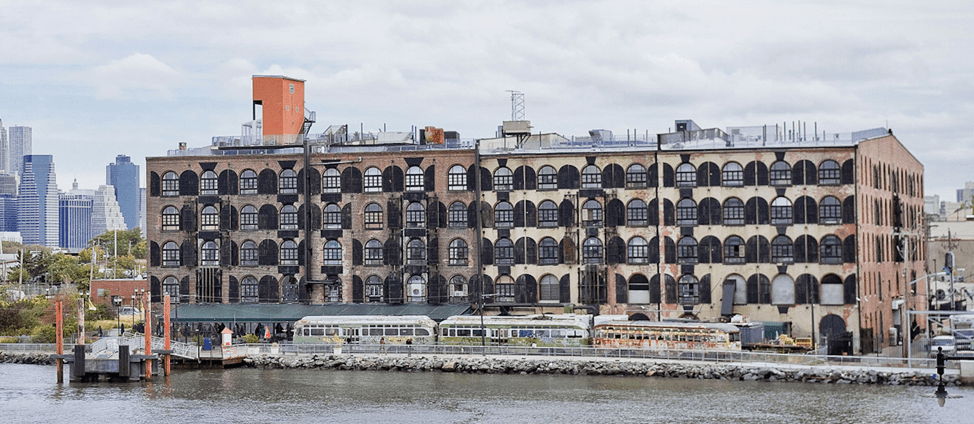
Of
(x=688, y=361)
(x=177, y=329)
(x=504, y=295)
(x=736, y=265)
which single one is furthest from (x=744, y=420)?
(x=177, y=329)

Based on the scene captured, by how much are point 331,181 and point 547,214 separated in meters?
19.9

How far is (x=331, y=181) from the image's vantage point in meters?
113

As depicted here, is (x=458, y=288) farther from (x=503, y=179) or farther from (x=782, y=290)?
(x=782, y=290)

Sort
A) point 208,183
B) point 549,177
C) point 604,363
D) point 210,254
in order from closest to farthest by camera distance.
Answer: point 604,363, point 549,177, point 208,183, point 210,254

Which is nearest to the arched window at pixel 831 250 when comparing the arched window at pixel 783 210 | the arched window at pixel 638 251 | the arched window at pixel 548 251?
the arched window at pixel 783 210

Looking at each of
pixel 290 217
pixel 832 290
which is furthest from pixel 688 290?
pixel 290 217

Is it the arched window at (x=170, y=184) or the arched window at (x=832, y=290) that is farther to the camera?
the arched window at (x=170, y=184)

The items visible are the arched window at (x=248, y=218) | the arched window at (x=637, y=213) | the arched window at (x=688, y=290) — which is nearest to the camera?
the arched window at (x=688, y=290)

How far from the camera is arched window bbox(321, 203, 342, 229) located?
11312 centimetres

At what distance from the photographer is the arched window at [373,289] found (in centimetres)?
11212

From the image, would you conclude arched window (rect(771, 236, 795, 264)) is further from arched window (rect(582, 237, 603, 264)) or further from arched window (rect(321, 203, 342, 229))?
arched window (rect(321, 203, 342, 229))

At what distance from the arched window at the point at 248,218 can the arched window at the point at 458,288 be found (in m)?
19.1

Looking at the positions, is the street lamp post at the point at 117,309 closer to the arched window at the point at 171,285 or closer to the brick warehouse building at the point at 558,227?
the arched window at the point at 171,285

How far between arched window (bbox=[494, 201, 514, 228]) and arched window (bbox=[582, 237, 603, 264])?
22.2ft
